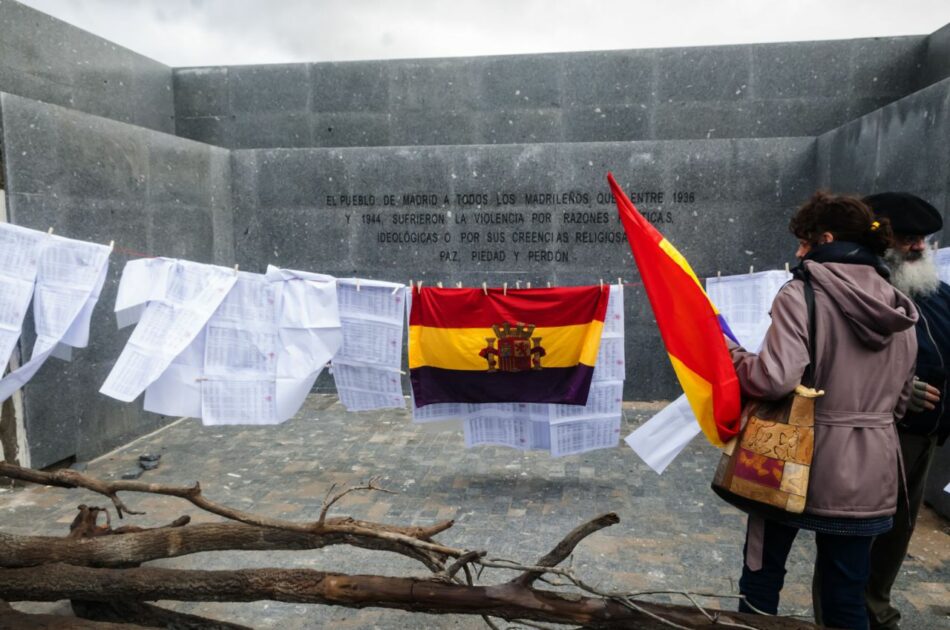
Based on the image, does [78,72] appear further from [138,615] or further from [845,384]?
[845,384]

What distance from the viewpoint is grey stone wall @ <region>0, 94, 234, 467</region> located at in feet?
14.8

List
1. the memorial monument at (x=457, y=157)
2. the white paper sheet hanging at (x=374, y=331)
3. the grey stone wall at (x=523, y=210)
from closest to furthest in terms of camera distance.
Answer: the white paper sheet hanging at (x=374, y=331) → the memorial monument at (x=457, y=157) → the grey stone wall at (x=523, y=210)

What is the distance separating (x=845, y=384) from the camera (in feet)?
6.75

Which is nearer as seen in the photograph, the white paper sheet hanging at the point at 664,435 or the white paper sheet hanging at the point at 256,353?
the white paper sheet hanging at the point at 664,435

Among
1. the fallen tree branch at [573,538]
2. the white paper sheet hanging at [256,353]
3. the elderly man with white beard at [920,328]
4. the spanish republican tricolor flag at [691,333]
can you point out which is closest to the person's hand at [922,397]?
the elderly man with white beard at [920,328]

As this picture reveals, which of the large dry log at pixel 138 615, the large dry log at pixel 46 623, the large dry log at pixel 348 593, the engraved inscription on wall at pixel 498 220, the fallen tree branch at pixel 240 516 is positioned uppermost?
the engraved inscription on wall at pixel 498 220

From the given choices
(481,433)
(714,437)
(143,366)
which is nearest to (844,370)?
(714,437)

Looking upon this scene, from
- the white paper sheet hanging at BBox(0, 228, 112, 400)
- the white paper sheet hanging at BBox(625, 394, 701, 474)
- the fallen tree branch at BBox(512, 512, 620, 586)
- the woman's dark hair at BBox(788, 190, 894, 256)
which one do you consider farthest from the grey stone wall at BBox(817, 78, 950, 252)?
the white paper sheet hanging at BBox(0, 228, 112, 400)

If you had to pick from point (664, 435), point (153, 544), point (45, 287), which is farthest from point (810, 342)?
point (45, 287)

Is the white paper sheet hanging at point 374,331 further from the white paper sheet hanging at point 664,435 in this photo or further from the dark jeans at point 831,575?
the dark jeans at point 831,575

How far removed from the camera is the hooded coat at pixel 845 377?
203 cm

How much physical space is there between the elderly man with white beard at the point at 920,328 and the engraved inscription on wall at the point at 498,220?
162 inches

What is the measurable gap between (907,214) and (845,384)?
2.60ft

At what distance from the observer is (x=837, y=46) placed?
7133 mm
